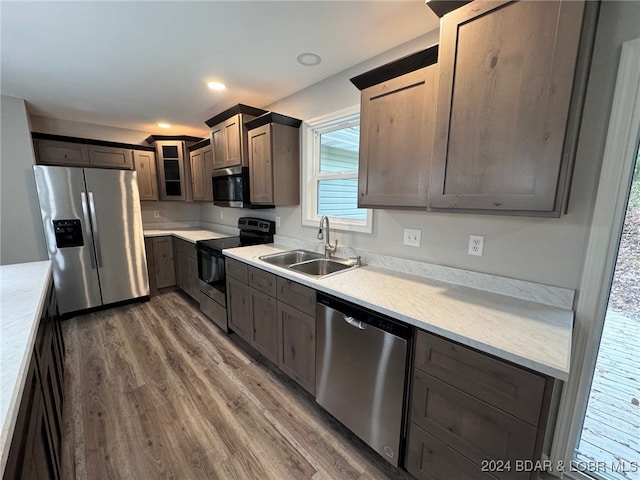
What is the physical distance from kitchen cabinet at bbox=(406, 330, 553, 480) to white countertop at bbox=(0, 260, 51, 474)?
1.31 meters

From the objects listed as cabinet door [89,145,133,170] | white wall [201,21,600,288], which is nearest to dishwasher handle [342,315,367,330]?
white wall [201,21,600,288]

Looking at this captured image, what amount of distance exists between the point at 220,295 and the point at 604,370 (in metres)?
2.88

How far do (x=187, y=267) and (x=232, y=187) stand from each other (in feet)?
4.86

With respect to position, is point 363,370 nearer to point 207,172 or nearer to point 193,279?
point 193,279

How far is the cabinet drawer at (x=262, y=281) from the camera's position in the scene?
79.0 inches

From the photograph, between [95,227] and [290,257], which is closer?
[290,257]

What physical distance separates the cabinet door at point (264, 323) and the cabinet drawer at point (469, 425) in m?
1.15

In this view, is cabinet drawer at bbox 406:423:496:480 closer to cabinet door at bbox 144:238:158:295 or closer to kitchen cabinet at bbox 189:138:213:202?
kitchen cabinet at bbox 189:138:213:202

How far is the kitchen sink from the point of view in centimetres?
214

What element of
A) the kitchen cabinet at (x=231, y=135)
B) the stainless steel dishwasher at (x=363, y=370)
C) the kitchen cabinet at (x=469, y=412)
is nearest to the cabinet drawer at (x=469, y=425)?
the kitchen cabinet at (x=469, y=412)

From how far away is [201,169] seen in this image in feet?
12.8

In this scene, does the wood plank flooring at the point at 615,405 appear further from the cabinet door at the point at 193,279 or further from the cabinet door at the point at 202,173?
the cabinet door at the point at 202,173

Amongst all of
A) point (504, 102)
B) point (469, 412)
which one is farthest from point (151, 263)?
point (504, 102)

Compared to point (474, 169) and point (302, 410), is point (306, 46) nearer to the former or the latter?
point (474, 169)
